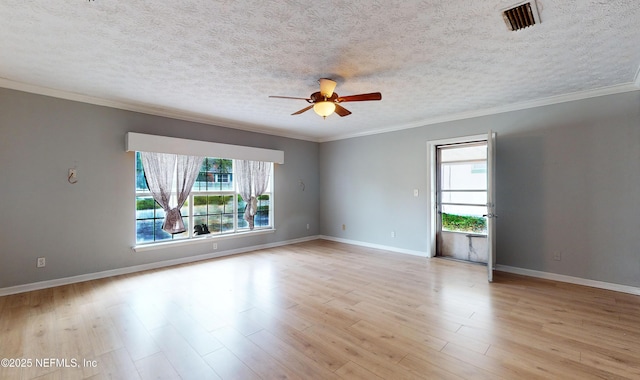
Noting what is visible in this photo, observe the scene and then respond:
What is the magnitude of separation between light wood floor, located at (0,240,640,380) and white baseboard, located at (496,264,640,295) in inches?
6.3

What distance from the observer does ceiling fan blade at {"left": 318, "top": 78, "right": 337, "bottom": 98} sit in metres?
3.04

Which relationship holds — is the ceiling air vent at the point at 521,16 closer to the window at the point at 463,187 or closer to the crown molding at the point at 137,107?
the window at the point at 463,187

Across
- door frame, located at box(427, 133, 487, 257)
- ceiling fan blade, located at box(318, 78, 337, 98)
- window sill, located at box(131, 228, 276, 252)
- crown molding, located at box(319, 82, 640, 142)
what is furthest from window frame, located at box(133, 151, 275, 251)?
door frame, located at box(427, 133, 487, 257)

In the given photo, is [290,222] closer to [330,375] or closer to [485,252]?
[485,252]

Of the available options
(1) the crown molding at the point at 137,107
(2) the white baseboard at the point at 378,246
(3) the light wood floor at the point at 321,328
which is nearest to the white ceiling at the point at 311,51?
(1) the crown molding at the point at 137,107

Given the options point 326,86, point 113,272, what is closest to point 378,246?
point 326,86

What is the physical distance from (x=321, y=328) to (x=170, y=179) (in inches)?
141

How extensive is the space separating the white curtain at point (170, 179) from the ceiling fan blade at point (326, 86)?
9.61 ft

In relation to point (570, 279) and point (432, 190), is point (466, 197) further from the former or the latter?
point (570, 279)

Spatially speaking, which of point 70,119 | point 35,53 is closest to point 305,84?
point 35,53

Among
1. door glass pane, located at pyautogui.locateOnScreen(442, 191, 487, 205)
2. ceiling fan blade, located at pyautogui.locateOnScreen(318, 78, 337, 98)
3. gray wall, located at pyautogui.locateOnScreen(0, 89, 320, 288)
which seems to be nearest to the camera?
ceiling fan blade, located at pyautogui.locateOnScreen(318, 78, 337, 98)

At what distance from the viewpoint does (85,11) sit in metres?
2.00

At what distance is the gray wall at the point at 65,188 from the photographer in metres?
3.40

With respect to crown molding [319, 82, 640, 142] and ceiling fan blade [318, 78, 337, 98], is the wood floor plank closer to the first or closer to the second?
ceiling fan blade [318, 78, 337, 98]
